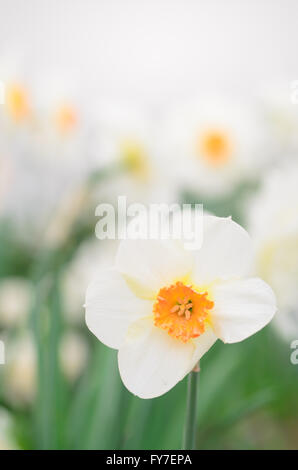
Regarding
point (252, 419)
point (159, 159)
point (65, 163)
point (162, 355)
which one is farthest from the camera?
point (65, 163)

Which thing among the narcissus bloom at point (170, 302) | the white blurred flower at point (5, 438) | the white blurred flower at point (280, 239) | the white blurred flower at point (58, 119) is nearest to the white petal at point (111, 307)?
the narcissus bloom at point (170, 302)

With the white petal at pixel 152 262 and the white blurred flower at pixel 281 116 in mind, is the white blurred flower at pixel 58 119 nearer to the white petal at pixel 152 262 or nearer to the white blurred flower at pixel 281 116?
the white blurred flower at pixel 281 116

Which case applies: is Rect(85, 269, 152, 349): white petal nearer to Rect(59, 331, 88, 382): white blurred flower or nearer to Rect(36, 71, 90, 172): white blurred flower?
Rect(59, 331, 88, 382): white blurred flower

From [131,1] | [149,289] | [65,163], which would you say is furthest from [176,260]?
[131,1]

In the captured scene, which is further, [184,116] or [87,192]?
[184,116]

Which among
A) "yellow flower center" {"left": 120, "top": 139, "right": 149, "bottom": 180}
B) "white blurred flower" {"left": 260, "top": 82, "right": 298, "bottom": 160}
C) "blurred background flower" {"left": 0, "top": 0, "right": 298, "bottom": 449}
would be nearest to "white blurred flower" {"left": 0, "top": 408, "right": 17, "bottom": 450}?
"blurred background flower" {"left": 0, "top": 0, "right": 298, "bottom": 449}
